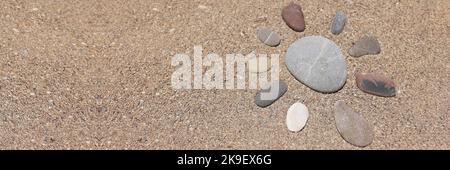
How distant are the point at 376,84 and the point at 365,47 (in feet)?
0.62

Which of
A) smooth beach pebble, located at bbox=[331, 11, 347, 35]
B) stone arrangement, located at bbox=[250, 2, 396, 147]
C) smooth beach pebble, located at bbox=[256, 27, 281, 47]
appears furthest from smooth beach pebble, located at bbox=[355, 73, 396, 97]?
smooth beach pebble, located at bbox=[256, 27, 281, 47]

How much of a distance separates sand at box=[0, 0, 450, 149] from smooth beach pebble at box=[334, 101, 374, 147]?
1.1 inches

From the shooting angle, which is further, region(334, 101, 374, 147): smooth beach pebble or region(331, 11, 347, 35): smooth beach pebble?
→ region(331, 11, 347, 35): smooth beach pebble

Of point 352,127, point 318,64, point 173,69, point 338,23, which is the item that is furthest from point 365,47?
point 173,69

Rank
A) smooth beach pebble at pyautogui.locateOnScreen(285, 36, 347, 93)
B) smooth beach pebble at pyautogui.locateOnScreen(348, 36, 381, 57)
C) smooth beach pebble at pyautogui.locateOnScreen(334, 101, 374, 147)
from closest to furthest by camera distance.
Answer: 1. smooth beach pebble at pyautogui.locateOnScreen(334, 101, 374, 147)
2. smooth beach pebble at pyautogui.locateOnScreen(285, 36, 347, 93)
3. smooth beach pebble at pyautogui.locateOnScreen(348, 36, 381, 57)

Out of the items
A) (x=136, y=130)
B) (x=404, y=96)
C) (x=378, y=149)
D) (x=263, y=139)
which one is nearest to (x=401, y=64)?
(x=404, y=96)

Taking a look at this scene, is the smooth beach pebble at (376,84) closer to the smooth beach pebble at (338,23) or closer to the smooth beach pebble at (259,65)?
the smooth beach pebble at (338,23)

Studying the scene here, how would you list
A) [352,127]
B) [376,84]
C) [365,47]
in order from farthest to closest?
[365,47] < [376,84] < [352,127]

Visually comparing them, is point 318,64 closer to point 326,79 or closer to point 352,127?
point 326,79

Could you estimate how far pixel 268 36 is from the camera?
2.61 m

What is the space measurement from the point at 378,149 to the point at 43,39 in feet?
4.70

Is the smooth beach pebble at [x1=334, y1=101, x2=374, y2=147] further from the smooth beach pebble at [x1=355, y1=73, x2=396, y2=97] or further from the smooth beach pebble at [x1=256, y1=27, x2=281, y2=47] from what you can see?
the smooth beach pebble at [x1=256, y1=27, x2=281, y2=47]

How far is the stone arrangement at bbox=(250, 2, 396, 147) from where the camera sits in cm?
239

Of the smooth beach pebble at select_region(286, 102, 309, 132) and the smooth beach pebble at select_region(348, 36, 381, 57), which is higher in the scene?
the smooth beach pebble at select_region(348, 36, 381, 57)
